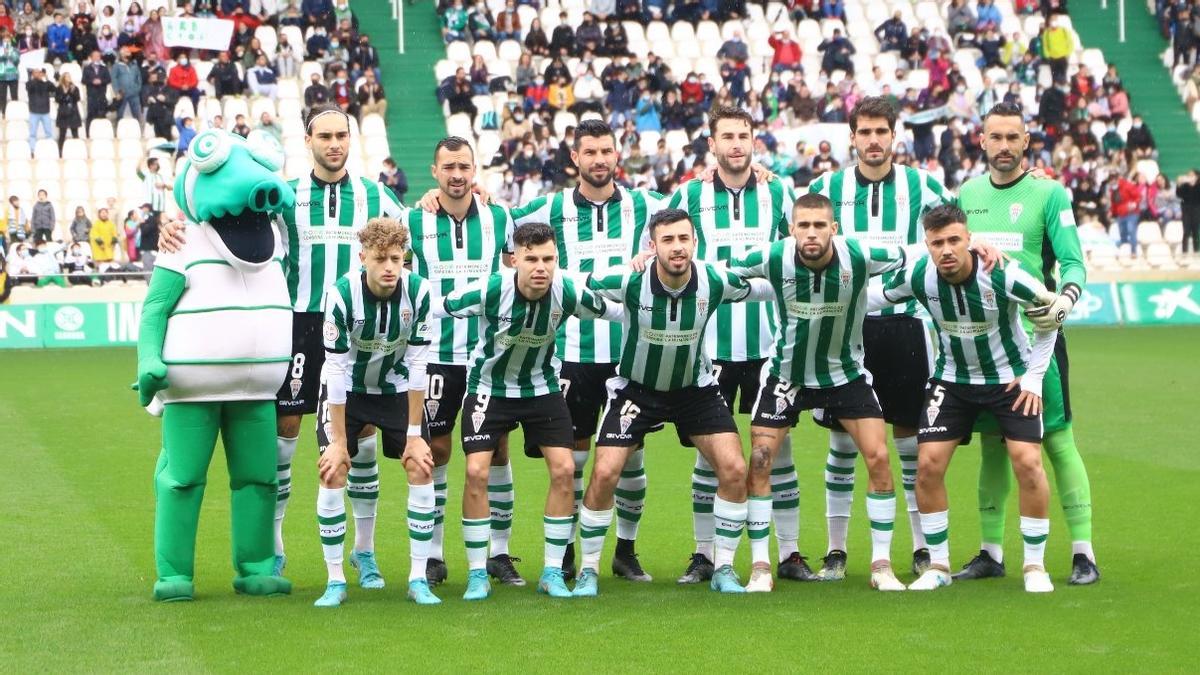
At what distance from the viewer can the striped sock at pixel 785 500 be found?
26.4 ft

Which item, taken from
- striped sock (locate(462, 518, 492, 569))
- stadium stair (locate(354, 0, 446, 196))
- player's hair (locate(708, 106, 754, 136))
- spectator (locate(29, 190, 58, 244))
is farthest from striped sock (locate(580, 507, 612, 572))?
stadium stair (locate(354, 0, 446, 196))

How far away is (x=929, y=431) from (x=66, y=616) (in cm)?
389

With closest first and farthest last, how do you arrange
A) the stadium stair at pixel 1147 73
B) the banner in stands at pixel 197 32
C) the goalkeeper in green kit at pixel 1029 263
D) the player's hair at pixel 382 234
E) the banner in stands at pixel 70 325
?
the player's hair at pixel 382 234 → the goalkeeper in green kit at pixel 1029 263 → the banner in stands at pixel 70 325 → the banner in stands at pixel 197 32 → the stadium stair at pixel 1147 73

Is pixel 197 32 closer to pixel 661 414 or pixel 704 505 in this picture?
pixel 704 505

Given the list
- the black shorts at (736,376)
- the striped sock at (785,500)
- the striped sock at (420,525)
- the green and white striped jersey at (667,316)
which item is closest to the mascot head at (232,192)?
the striped sock at (420,525)

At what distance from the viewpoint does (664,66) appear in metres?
28.5

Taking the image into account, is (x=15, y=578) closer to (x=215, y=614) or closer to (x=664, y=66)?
(x=215, y=614)

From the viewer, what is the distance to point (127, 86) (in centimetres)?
2650

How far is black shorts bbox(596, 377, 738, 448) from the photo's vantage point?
7648 mm

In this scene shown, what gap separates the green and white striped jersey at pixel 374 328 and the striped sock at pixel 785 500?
1858mm

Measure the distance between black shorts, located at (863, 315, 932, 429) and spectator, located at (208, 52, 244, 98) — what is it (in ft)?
66.6

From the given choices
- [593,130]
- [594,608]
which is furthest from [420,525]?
[593,130]

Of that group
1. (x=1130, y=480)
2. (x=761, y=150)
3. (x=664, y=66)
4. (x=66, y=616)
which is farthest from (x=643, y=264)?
(x=664, y=66)

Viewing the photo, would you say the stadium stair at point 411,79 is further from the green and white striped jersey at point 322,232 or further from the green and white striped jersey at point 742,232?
the green and white striped jersey at point 742,232
